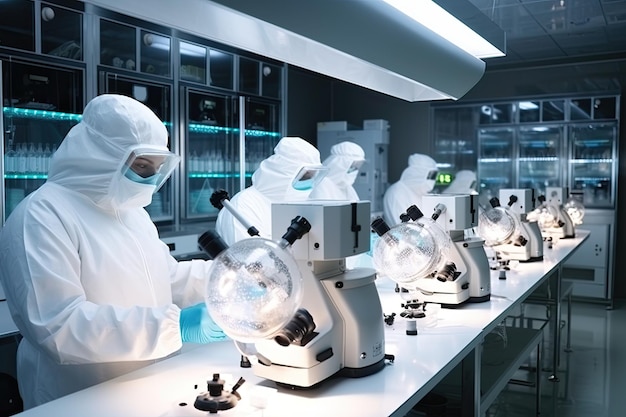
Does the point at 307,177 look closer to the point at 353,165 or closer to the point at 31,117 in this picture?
the point at 31,117

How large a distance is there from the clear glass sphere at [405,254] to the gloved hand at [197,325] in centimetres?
81

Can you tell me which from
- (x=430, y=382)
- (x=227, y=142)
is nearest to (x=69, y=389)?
(x=430, y=382)

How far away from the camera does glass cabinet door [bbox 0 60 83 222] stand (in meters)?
3.50

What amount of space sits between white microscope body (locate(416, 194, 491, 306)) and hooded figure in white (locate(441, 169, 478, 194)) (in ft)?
14.8

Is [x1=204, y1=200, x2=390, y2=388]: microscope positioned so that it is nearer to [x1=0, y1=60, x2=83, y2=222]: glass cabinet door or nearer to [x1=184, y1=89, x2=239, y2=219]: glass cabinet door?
[x1=0, y1=60, x2=83, y2=222]: glass cabinet door

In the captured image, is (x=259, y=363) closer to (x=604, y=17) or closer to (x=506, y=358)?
(x=506, y=358)

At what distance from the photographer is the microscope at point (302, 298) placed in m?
1.40

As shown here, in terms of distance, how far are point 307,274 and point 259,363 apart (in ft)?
0.92

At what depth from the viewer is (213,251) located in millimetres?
1470

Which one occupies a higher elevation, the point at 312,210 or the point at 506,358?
the point at 312,210

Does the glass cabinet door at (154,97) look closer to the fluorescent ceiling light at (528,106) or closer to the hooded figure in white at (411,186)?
the hooded figure in white at (411,186)

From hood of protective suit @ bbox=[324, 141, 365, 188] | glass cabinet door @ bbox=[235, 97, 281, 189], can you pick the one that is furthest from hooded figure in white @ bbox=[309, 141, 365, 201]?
glass cabinet door @ bbox=[235, 97, 281, 189]

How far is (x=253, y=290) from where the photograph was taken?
4.57 ft

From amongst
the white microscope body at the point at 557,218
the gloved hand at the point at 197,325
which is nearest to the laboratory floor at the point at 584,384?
the white microscope body at the point at 557,218
